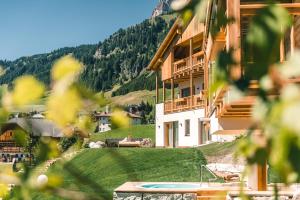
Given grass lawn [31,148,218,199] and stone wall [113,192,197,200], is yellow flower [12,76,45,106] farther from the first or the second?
grass lawn [31,148,218,199]

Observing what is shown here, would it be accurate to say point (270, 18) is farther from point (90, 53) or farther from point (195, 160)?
point (90, 53)

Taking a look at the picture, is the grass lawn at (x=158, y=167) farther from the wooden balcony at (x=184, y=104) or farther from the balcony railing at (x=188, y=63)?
the balcony railing at (x=188, y=63)

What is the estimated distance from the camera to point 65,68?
1.93ft

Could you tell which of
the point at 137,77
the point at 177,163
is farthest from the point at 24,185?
the point at 137,77

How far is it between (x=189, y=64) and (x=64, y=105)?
28359 millimetres

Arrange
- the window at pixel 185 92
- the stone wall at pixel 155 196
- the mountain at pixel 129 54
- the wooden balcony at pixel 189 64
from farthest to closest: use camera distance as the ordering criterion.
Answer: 1. the mountain at pixel 129 54
2. the window at pixel 185 92
3. the wooden balcony at pixel 189 64
4. the stone wall at pixel 155 196

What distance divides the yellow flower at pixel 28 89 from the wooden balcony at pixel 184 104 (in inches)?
1039

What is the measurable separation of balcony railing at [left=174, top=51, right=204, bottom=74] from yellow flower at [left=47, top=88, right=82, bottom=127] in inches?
1046

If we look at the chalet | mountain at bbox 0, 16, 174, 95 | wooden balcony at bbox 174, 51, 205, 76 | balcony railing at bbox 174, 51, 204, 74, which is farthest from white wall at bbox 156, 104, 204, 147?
mountain at bbox 0, 16, 174, 95

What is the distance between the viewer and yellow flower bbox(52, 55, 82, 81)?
1.91 feet

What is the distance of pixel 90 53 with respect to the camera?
591 ft

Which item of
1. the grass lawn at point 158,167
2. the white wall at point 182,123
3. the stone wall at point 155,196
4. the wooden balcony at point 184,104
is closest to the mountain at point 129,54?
the white wall at point 182,123

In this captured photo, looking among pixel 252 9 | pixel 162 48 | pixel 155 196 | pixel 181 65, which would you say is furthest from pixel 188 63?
pixel 252 9

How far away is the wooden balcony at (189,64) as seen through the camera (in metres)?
27.4
